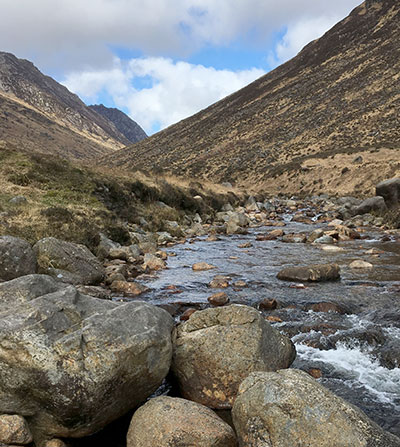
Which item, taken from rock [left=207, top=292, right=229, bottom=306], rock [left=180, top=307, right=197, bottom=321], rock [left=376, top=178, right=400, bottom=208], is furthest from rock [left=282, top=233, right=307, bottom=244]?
rock [left=180, top=307, right=197, bottom=321]

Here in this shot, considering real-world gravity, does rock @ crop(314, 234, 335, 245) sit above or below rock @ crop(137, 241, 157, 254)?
below

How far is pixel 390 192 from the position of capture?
86.2 ft

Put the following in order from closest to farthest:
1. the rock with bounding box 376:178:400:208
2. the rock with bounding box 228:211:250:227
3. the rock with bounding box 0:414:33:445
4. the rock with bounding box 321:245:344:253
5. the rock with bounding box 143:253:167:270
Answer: the rock with bounding box 0:414:33:445, the rock with bounding box 143:253:167:270, the rock with bounding box 321:245:344:253, the rock with bounding box 228:211:250:227, the rock with bounding box 376:178:400:208

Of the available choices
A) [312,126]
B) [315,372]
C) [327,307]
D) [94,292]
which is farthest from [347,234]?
[312,126]

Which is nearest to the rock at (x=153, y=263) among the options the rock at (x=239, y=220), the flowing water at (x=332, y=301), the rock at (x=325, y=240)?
the flowing water at (x=332, y=301)

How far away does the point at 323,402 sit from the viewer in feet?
13.2

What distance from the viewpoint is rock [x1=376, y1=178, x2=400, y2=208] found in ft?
84.8

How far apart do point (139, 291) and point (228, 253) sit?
6.71 metres

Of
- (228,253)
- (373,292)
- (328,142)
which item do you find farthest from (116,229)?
(328,142)

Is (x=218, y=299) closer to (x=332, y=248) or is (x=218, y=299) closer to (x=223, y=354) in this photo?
(x=223, y=354)

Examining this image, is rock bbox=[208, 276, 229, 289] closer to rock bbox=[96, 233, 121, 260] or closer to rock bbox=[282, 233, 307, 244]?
rock bbox=[96, 233, 121, 260]

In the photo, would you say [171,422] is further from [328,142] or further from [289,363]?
[328,142]

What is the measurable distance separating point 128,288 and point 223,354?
5.61 metres

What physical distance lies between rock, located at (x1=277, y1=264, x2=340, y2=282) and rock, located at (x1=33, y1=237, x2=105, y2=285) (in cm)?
592
